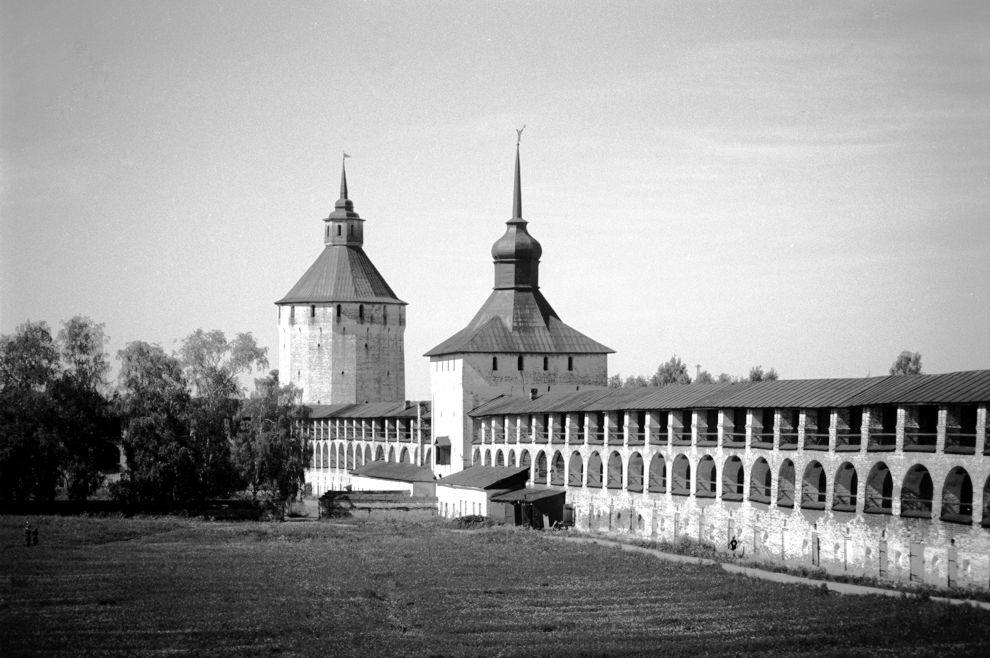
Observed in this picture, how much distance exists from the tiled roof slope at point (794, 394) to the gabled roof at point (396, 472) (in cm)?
1061

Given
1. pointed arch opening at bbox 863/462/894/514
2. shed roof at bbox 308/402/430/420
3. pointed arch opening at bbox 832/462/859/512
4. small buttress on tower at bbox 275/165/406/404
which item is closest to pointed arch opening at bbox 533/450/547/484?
shed roof at bbox 308/402/430/420

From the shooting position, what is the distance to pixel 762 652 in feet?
89.9

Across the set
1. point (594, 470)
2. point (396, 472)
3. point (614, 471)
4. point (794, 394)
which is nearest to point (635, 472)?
point (614, 471)

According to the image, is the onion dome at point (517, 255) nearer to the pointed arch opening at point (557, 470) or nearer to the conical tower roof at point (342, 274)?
the pointed arch opening at point (557, 470)

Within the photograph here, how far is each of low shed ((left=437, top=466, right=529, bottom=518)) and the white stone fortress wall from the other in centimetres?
140

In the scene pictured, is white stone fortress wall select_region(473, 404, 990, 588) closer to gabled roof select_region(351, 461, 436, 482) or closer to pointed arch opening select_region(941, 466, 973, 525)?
pointed arch opening select_region(941, 466, 973, 525)

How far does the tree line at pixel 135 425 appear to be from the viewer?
206ft

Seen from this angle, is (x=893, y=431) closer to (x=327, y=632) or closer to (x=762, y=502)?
(x=762, y=502)

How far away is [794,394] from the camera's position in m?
45.8

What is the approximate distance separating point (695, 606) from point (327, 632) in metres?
8.10

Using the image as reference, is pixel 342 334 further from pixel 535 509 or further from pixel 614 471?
pixel 614 471

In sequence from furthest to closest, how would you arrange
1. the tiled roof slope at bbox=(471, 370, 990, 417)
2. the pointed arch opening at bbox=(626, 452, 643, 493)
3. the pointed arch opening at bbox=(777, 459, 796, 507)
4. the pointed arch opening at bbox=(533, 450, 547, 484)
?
the pointed arch opening at bbox=(533, 450, 547, 484)
the pointed arch opening at bbox=(626, 452, 643, 493)
the pointed arch opening at bbox=(777, 459, 796, 507)
the tiled roof slope at bbox=(471, 370, 990, 417)

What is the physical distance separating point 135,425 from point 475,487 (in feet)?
45.9

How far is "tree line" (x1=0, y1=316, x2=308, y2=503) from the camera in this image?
2472 inches
